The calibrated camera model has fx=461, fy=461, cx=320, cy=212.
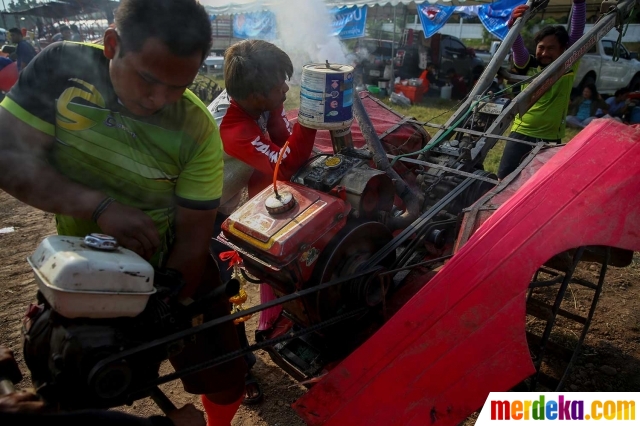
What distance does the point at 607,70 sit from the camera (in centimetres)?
1079

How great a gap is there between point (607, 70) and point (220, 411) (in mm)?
12028

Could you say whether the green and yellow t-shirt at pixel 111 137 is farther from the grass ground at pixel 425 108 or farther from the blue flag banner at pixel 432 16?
the blue flag banner at pixel 432 16

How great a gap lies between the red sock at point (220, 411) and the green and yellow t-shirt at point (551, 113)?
3074mm

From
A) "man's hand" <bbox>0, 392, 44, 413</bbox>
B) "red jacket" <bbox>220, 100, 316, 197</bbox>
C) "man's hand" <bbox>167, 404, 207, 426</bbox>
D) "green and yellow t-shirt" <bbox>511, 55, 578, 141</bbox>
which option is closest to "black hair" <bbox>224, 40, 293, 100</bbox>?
"red jacket" <bbox>220, 100, 316, 197</bbox>

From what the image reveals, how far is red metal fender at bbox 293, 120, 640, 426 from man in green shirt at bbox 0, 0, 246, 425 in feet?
2.52

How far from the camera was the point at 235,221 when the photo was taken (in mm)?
1934

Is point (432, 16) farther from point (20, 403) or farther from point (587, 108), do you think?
point (20, 403)

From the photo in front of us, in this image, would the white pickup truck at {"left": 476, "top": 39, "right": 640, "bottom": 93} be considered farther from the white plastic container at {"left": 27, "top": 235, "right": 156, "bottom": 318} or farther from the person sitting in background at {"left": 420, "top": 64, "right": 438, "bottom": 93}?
the white plastic container at {"left": 27, "top": 235, "right": 156, "bottom": 318}

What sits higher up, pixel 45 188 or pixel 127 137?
pixel 127 137

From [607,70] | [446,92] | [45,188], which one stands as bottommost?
[446,92]

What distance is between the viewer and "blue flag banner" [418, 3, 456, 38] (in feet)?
34.5

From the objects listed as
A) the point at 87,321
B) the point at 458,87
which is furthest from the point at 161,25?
the point at 458,87

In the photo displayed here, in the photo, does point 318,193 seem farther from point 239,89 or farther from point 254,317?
point 254,317

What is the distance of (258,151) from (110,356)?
1257 mm
